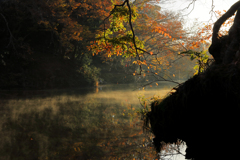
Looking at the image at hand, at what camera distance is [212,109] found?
2.99m

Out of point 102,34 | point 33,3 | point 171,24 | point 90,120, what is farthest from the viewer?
point 171,24

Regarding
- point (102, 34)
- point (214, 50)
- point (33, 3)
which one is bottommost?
point (214, 50)

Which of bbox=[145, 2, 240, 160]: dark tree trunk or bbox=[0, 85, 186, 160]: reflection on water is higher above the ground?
bbox=[145, 2, 240, 160]: dark tree trunk

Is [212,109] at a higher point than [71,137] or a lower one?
higher

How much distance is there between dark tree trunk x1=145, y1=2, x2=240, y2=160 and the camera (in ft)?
9.16

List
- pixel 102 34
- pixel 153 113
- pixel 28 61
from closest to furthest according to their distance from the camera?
pixel 153 113 < pixel 102 34 < pixel 28 61

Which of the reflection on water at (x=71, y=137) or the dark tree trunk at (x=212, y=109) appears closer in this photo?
the dark tree trunk at (x=212, y=109)

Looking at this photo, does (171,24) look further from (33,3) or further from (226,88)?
(226,88)

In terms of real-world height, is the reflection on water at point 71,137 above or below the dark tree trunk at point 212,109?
below

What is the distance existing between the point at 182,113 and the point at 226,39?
164 cm

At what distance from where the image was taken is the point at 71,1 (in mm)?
16719

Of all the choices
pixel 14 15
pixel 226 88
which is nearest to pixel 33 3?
pixel 14 15

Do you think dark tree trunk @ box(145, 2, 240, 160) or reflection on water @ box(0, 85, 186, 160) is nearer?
dark tree trunk @ box(145, 2, 240, 160)

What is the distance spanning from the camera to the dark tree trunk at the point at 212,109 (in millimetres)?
2791
